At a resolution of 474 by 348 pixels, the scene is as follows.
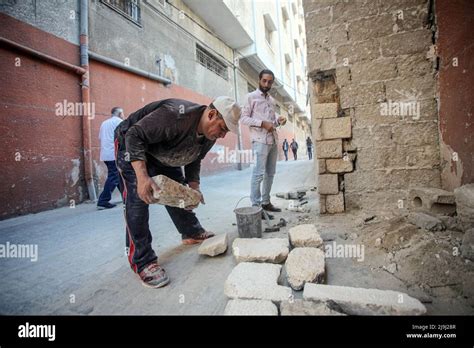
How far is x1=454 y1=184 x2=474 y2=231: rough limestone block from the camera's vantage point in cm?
174

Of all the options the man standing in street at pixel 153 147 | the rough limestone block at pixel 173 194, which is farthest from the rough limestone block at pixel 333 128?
the rough limestone block at pixel 173 194

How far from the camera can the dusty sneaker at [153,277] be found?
5.54 ft

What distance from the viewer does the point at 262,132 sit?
334 centimetres

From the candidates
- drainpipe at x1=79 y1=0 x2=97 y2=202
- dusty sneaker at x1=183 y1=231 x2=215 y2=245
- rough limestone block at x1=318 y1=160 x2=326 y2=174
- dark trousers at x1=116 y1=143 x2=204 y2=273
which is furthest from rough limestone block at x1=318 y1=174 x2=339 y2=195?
drainpipe at x1=79 y1=0 x2=97 y2=202

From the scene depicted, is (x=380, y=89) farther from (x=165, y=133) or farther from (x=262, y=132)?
(x=165, y=133)

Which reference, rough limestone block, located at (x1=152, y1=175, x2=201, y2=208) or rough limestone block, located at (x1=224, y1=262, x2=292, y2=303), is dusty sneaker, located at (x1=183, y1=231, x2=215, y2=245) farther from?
rough limestone block, located at (x1=224, y1=262, x2=292, y2=303)

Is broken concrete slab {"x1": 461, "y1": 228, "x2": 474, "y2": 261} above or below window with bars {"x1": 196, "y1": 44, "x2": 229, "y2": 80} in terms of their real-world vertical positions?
below

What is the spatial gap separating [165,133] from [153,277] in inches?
40.2

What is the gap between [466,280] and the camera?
1447 mm

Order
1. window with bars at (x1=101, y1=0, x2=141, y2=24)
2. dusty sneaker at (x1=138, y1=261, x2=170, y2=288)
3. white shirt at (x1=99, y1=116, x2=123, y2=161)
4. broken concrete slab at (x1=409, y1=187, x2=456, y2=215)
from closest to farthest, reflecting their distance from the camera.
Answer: dusty sneaker at (x1=138, y1=261, x2=170, y2=288) → broken concrete slab at (x1=409, y1=187, x2=456, y2=215) → white shirt at (x1=99, y1=116, x2=123, y2=161) → window with bars at (x1=101, y1=0, x2=141, y2=24)

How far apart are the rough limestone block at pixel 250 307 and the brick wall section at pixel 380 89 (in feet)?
7.07

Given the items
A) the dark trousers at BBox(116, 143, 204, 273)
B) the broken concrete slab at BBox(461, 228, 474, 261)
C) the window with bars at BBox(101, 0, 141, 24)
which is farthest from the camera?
the window with bars at BBox(101, 0, 141, 24)

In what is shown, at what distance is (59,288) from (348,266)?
204 cm

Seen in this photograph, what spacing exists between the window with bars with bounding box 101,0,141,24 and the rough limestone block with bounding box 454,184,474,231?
23.0 ft
